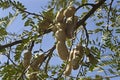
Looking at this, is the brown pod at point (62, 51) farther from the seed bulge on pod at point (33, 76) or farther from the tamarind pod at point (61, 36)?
the seed bulge on pod at point (33, 76)

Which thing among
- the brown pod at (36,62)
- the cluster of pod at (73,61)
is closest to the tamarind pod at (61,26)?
the cluster of pod at (73,61)

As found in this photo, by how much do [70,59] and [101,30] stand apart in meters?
1.81

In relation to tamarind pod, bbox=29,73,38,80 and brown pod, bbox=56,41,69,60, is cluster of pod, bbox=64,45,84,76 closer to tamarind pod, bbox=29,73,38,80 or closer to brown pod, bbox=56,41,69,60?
brown pod, bbox=56,41,69,60

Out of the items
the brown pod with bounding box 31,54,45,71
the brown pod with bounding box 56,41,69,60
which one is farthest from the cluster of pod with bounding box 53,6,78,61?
the brown pod with bounding box 31,54,45,71

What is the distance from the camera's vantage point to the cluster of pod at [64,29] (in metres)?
1.99

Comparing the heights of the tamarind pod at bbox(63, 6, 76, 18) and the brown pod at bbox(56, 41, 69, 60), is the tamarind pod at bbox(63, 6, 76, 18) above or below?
above

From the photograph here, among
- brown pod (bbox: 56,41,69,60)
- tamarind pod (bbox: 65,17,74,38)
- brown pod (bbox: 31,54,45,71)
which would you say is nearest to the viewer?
brown pod (bbox: 56,41,69,60)

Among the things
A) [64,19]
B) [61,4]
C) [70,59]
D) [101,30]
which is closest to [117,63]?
[101,30]

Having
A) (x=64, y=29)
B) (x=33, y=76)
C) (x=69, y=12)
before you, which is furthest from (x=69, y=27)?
(x=33, y=76)

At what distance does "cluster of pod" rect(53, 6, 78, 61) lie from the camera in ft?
6.52

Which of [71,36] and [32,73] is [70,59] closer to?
[71,36]

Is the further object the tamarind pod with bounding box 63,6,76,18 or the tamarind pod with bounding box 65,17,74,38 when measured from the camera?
the tamarind pod with bounding box 63,6,76,18

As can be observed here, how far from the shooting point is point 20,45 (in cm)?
271

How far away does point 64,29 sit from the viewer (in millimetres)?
2137
